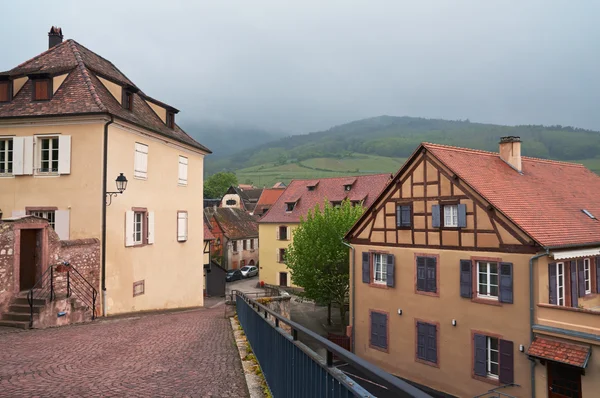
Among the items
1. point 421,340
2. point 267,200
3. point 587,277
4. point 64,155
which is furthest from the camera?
point 267,200

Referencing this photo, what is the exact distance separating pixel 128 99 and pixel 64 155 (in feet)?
15.1

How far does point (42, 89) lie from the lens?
17.6 meters

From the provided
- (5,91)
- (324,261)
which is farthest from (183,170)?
(324,261)

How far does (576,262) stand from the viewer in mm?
16984

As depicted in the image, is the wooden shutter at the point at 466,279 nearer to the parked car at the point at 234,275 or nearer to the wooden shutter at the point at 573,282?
the wooden shutter at the point at 573,282

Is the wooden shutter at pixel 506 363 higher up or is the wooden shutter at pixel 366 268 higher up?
the wooden shutter at pixel 366 268

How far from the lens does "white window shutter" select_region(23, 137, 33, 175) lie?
16828mm

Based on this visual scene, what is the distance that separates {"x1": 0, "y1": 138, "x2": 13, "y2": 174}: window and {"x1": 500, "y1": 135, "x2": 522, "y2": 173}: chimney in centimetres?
2180

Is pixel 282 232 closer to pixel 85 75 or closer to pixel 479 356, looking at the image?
pixel 85 75

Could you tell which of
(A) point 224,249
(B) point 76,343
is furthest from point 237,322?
(A) point 224,249

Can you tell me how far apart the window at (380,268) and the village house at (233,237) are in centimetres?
3013

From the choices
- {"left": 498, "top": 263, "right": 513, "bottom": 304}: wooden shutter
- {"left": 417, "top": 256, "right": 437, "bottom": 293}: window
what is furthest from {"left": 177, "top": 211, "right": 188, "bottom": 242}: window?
{"left": 498, "top": 263, "right": 513, "bottom": 304}: wooden shutter

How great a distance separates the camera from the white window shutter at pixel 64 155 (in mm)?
16672

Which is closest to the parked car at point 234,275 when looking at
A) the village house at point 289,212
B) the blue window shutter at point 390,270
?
the village house at point 289,212
